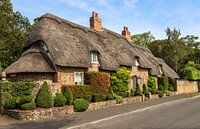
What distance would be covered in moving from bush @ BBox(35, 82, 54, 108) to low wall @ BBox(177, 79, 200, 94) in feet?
104

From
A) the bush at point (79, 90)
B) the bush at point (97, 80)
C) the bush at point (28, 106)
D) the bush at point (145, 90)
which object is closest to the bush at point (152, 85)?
the bush at point (145, 90)

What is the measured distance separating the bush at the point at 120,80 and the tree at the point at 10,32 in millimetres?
15061

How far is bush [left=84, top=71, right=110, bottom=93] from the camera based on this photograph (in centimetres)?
2969

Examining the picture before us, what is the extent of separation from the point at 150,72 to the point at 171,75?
9453 mm

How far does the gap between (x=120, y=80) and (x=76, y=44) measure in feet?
20.3

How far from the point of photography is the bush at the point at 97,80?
29.7 meters

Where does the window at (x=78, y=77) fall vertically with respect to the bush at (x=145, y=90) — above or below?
above

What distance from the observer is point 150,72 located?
4375 centimetres

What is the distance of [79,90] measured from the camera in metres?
27.7

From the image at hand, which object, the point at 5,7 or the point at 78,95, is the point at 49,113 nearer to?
the point at 78,95

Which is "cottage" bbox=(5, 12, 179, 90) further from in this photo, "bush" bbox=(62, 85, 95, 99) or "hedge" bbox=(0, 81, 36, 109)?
"hedge" bbox=(0, 81, 36, 109)

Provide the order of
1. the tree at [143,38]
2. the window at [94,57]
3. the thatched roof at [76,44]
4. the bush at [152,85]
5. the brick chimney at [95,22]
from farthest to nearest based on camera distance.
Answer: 1. the tree at [143,38]
2. the bush at [152,85]
3. the brick chimney at [95,22]
4. the window at [94,57]
5. the thatched roof at [76,44]

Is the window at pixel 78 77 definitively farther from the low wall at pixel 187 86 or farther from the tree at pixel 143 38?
the tree at pixel 143 38

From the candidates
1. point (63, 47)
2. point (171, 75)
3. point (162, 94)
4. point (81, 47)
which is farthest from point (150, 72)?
point (63, 47)
